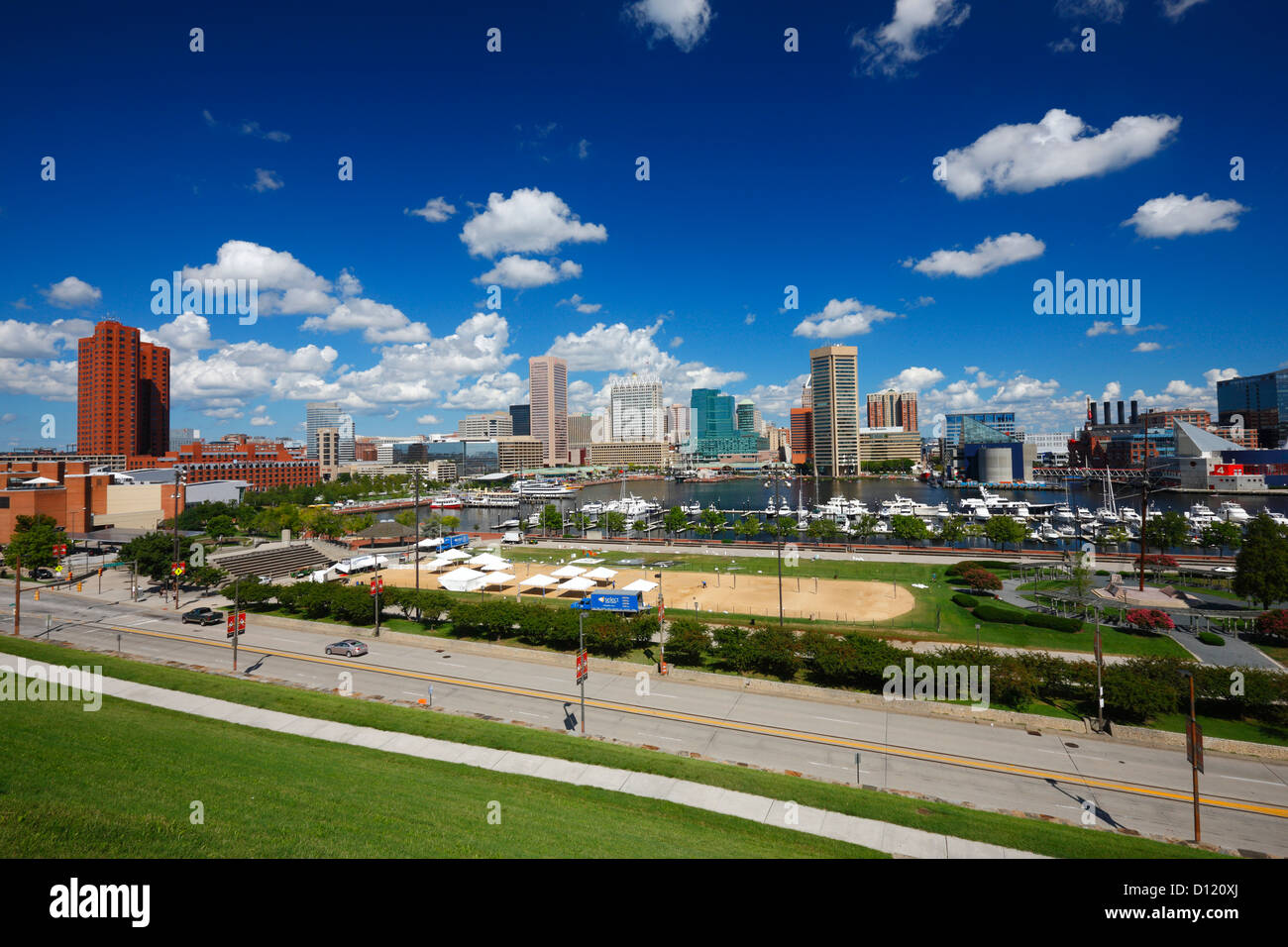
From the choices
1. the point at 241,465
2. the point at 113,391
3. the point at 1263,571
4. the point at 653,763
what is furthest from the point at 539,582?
the point at 113,391

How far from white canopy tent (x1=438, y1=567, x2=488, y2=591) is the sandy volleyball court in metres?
2.40

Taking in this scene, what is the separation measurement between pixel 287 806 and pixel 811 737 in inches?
756

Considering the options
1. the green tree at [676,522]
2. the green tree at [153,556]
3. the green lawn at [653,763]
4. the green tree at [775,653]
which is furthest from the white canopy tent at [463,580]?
the green tree at [676,522]

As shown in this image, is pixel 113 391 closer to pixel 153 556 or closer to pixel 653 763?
pixel 153 556

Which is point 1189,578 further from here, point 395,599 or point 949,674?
point 395,599

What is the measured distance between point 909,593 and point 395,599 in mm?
39631

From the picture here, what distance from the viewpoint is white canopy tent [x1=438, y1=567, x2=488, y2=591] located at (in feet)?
163

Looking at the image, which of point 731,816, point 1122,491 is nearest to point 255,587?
point 731,816

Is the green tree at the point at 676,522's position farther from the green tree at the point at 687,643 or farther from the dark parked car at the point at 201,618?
the dark parked car at the point at 201,618

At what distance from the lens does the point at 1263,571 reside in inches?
1626

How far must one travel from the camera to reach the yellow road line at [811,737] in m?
21.2

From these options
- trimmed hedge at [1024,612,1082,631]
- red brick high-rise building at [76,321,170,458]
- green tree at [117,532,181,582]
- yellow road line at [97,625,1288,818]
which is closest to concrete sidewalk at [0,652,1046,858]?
yellow road line at [97,625,1288,818]

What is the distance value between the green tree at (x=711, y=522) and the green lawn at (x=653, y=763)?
70296 millimetres
